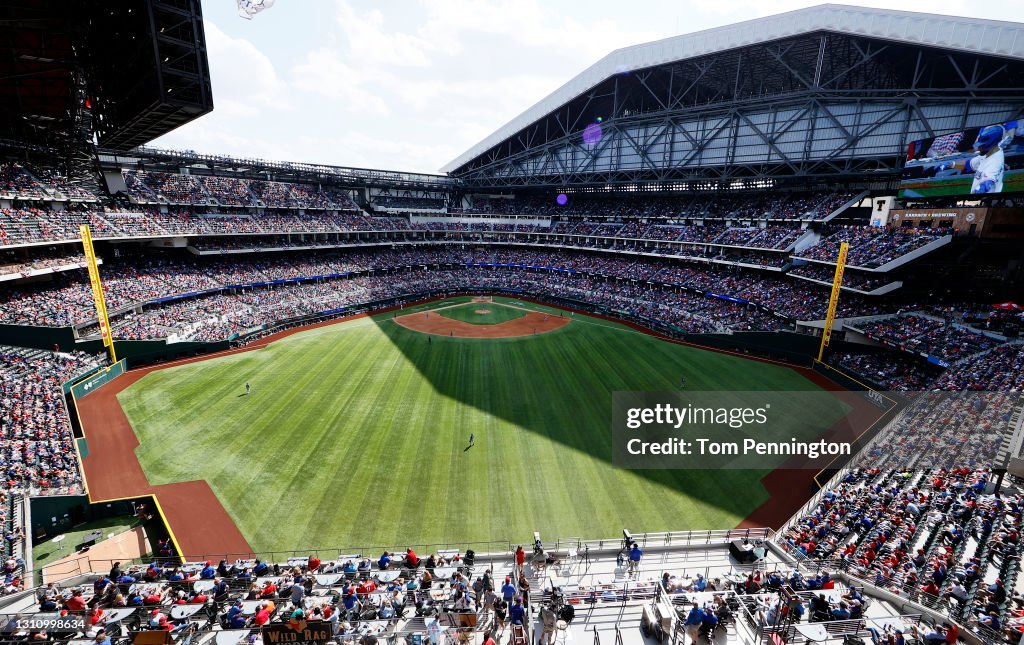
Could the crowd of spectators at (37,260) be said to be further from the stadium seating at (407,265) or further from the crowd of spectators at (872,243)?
the crowd of spectators at (872,243)

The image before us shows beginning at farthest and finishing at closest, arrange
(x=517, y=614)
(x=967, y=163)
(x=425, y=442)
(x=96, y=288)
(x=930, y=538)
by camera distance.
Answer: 1. (x=967, y=163)
2. (x=96, y=288)
3. (x=425, y=442)
4. (x=930, y=538)
5. (x=517, y=614)

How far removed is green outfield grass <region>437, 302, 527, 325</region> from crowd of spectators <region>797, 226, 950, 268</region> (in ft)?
98.8

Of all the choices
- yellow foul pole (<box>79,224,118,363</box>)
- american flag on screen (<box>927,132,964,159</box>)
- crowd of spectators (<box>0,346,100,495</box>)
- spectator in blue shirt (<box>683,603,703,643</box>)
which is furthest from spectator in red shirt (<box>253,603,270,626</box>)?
american flag on screen (<box>927,132,964,159</box>)

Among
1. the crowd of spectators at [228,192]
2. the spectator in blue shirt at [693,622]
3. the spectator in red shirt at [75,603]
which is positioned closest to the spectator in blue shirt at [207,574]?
the spectator in red shirt at [75,603]

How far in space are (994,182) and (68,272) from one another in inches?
2838

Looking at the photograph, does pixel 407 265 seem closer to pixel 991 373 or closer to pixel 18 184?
pixel 18 184

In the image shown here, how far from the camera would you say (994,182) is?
3156cm

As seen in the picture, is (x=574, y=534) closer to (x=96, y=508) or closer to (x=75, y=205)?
(x=96, y=508)

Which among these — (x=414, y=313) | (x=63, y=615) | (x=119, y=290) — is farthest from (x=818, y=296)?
(x=119, y=290)

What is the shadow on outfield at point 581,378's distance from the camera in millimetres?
20875

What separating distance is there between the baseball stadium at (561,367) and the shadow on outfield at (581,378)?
310 millimetres

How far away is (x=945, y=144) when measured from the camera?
35250 millimetres

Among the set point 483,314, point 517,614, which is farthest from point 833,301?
point 517,614

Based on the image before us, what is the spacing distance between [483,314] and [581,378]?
22.2 meters
